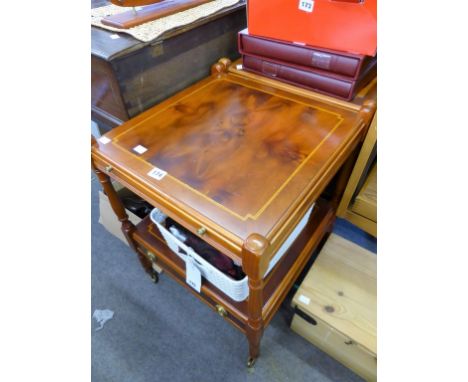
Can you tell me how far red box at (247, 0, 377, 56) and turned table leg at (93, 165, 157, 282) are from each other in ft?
2.11

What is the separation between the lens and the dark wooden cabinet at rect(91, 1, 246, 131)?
2.50 ft

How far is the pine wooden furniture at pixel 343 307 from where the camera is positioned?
835 millimetres

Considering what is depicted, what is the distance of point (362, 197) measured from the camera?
101 cm

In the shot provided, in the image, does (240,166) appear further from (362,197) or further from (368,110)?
(362,197)

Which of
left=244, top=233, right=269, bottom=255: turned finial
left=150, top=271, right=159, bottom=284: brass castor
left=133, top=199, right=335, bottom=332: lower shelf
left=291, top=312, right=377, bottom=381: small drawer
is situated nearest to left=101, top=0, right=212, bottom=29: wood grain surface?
left=133, top=199, right=335, bottom=332: lower shelf

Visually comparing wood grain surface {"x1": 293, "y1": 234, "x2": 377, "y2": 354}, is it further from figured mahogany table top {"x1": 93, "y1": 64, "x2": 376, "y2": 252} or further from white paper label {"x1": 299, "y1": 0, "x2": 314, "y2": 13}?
white paper label {"x1": 299, "y1": 0, "x2": 314, "y2": 13}

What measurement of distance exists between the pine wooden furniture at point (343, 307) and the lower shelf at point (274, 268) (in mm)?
80

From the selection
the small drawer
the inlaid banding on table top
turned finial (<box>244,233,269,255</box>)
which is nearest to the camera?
turned finial (<box>244,233,269,255</box>)

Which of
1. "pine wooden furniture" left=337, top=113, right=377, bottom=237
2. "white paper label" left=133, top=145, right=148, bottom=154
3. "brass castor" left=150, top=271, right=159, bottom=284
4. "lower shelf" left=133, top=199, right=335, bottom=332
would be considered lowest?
"brass castor" left=150, top=271, right=159, bottom=284

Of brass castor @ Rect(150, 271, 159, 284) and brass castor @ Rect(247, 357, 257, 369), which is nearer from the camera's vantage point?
brass castor @ Rect(247, 357, 257, 369)

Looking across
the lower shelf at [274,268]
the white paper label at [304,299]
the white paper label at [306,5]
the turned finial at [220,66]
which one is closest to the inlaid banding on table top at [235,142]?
the turned finial at [220,66]

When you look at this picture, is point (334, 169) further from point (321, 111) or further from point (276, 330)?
point (276, 330)
